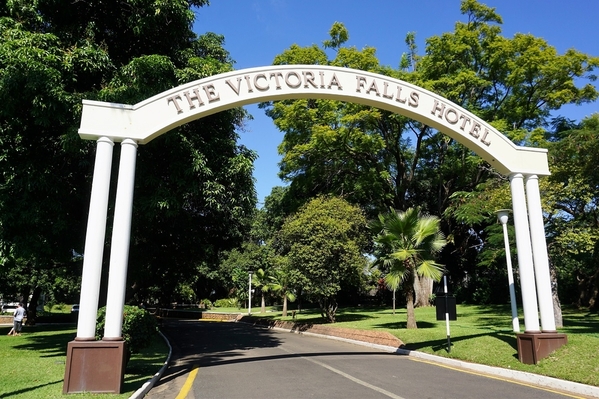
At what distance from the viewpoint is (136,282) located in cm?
1734

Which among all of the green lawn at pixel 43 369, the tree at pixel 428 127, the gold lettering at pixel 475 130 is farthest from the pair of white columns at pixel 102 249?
the tree at pixel 428 127

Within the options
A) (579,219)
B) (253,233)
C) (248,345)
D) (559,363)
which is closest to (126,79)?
(248,345)

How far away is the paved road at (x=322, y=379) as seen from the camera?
7.86 m

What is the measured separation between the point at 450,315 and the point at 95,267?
937 centimetres

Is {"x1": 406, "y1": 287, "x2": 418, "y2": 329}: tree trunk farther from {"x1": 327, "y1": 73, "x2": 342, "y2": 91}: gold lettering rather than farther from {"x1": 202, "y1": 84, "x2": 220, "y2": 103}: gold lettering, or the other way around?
{"x1": 202, "y1": 84, "x2": 220, "y2": 103}: gold lettering

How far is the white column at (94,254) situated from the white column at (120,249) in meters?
0.22

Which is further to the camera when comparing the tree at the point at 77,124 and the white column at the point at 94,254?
the tree at the point at 77,124

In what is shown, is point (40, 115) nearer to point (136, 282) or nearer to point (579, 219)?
point (136, 282)

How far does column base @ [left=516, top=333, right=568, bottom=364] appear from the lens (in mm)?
9859

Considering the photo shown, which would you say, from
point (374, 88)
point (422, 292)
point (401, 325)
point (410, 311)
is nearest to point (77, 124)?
point (374, 88)

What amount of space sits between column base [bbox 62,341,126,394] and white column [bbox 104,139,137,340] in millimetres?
309

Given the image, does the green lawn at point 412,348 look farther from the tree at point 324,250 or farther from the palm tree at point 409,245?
the tree at point 324,250

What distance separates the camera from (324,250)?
22.5 metres

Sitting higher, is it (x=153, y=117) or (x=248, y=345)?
(x=153, y=117)
